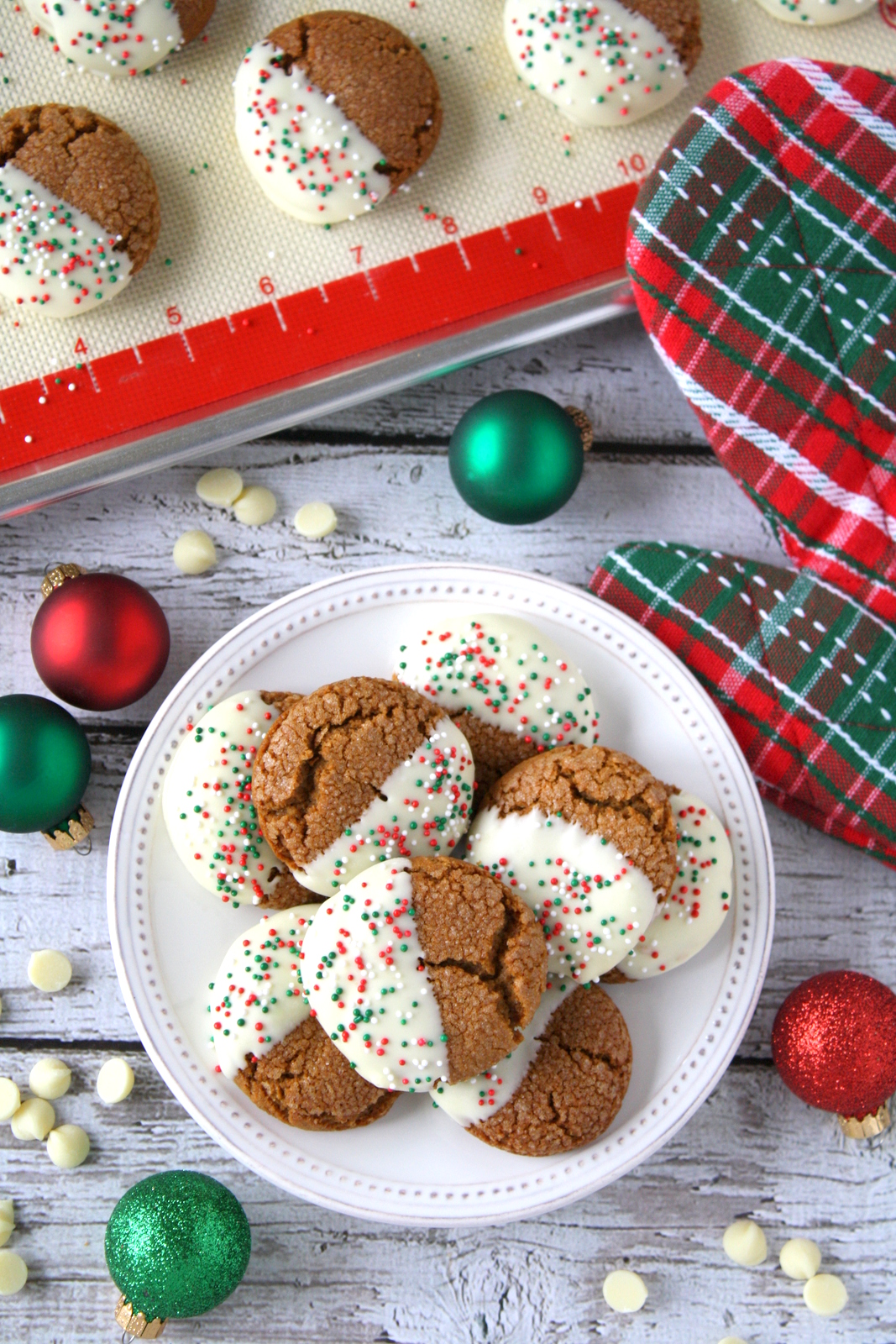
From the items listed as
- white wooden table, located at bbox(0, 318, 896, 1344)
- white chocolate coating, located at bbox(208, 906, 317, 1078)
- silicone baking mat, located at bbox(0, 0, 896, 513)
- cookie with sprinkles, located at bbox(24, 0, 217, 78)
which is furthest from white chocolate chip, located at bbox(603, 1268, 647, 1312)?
cookie with sprinkles, located at bbox(24, 0, 217, 78)

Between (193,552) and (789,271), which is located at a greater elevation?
(789,271)

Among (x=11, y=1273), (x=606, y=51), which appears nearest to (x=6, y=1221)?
(x=11, y=1273)

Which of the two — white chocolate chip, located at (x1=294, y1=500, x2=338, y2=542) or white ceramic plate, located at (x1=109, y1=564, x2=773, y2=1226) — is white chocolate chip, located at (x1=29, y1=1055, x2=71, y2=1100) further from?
white chocolate chip, located at (x1=294, y1=500, x2=338, y2=542)

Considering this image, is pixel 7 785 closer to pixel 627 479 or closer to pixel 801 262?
pixel 627 479

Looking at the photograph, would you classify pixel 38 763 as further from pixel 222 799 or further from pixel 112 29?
pixel 112 29

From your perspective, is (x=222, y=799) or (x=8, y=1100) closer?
(x=222, y=799)
